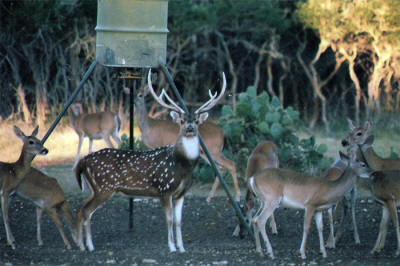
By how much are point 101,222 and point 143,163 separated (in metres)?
1.62

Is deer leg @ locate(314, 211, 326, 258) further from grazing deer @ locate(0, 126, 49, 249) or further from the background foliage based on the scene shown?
the background foliage

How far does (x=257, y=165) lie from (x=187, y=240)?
116cm

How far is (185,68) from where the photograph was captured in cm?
1861

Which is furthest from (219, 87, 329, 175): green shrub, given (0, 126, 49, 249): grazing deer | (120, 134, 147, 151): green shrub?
(0, 126, 49, 249): grazing deer

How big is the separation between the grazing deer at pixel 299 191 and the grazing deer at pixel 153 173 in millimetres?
760

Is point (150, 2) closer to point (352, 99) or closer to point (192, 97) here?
point (192, 97)

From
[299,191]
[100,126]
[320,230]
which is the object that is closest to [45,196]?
[299,191]

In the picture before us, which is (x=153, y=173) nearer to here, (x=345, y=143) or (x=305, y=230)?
(x=305, y=230)

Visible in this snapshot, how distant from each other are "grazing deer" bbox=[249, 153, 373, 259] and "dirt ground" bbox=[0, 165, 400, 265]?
0.38 metres

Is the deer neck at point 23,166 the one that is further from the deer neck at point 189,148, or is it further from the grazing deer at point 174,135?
the grazing deer at point 174,135

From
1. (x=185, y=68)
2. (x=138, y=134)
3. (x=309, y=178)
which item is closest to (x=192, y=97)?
(x=185, y=68)

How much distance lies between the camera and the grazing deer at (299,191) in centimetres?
693

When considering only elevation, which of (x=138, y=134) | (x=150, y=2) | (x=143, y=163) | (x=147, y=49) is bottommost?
(x=138, y=134)

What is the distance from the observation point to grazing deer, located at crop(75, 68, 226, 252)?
7.16 m
